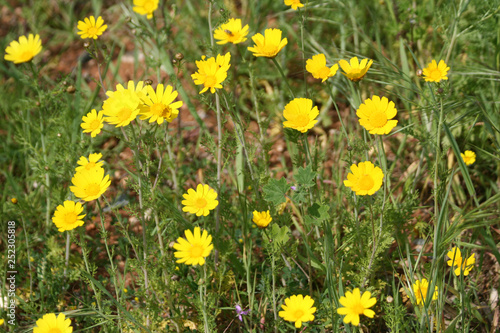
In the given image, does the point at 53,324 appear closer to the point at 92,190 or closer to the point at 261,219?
the point at 92,190

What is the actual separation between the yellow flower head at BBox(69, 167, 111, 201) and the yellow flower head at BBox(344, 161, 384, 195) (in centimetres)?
83

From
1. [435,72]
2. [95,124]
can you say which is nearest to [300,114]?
[435,72]

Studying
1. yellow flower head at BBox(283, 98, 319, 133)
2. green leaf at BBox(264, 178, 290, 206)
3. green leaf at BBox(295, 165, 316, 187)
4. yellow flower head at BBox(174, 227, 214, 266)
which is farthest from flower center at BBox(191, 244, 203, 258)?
yellow flower head at BBox(283, 98, 319, 133)

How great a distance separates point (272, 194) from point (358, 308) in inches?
18.7

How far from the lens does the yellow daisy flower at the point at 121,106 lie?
59.9 inches

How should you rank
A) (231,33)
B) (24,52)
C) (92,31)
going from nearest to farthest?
1. (231,33)
2. (92,31)
3. (24,52)

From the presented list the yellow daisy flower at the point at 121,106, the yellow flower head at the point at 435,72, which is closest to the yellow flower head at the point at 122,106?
the yellow daisy flower at the point at 121,106

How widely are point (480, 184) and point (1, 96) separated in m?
3.06

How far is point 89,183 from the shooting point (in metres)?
1.58

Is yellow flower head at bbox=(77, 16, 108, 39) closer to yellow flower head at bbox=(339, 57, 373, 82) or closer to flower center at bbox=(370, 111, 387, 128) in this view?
yellow flower head at bbox=(339, 57, 373, 82)

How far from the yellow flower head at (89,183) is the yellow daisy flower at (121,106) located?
0.19 metres

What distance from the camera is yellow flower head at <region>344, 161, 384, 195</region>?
4.68 feet

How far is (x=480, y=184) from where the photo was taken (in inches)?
94.3

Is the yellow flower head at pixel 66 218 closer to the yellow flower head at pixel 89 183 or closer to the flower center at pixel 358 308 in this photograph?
the yellow flower head at pixel 89 183
